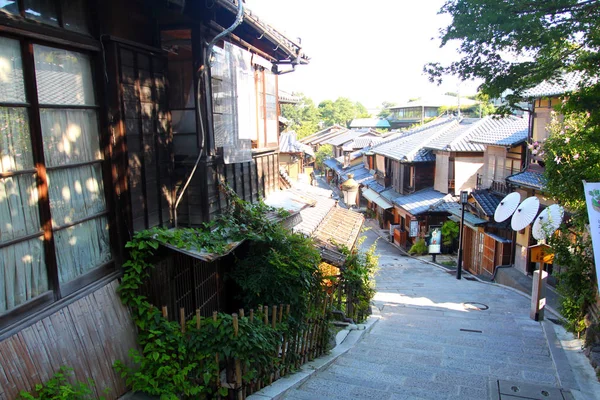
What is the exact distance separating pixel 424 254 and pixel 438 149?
23.7 feet

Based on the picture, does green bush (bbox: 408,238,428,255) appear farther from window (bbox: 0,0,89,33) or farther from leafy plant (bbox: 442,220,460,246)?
window (bbox: 0,0,89,33)

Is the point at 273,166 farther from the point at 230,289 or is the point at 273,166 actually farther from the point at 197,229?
the point at 197,229

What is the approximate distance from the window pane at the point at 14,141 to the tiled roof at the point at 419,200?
84.2 ft

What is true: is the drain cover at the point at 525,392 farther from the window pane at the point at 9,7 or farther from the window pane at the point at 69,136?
the window pane at the point at 9,7

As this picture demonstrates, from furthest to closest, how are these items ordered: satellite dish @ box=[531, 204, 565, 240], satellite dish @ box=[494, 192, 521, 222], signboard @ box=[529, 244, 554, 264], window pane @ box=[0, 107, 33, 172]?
satellite dish @ box=[494, 192, 521, 222], signboard @ box=[529, 244, 554, 264], satellite dish @ box=[531, 204, 565, 240], window pane @ box=[0, 107, 33, 172]

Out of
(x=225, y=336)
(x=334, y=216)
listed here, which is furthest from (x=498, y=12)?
(x=334, y=216)

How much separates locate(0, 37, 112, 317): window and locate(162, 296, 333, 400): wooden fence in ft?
4.81

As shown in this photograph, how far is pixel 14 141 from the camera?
4.55m

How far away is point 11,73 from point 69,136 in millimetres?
978

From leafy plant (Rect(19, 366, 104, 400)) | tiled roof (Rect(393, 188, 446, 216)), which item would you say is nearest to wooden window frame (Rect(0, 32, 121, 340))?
leafy plant (Rect(19, 366, 104, 400))

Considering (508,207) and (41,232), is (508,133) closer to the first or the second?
(508,207)

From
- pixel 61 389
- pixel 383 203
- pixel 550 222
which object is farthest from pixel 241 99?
pixel 383 203

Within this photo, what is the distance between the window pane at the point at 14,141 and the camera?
441 cm

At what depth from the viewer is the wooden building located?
181 inches
